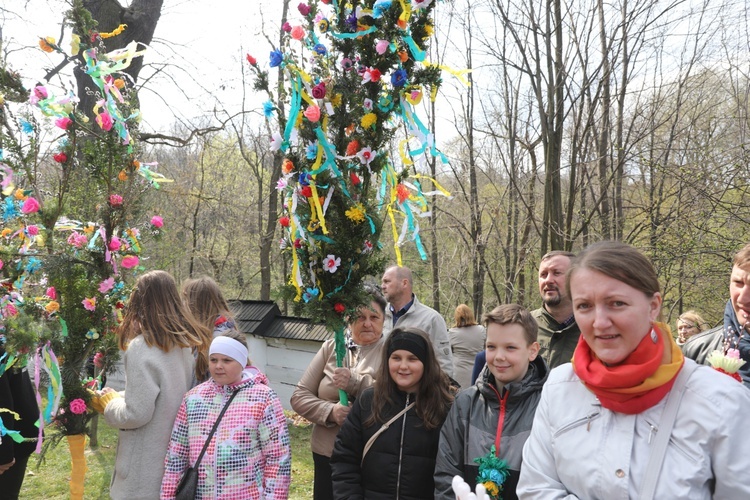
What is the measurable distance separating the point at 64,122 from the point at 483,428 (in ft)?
10.1

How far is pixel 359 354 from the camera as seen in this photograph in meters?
3.86

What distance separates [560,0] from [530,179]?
2695 millimetres

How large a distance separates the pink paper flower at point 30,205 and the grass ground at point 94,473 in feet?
8.93

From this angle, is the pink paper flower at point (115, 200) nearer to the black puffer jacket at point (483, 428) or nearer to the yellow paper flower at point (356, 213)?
the yellow paper flower at point (356, 213)

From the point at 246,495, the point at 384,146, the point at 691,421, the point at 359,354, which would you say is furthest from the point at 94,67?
the point at 691,421

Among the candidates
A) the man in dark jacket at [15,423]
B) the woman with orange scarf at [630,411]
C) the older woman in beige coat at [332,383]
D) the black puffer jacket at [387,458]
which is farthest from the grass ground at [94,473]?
the woman with orange scarf at [630,411]

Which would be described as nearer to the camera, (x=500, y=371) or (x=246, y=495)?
(x=500, y=371)

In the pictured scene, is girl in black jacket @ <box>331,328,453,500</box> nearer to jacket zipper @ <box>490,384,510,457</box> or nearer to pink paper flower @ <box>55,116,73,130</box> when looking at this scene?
jacket zipper @ <box>490,384,510,457</box>

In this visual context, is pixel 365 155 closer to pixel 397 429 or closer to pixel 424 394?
pixel 424 394

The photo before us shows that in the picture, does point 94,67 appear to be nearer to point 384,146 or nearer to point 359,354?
point 384,146

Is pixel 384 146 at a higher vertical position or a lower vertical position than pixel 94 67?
lower

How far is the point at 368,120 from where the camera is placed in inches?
131

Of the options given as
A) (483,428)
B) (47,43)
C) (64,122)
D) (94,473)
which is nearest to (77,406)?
(64,122)

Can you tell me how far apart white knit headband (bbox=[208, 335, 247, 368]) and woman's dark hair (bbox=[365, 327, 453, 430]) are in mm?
728
